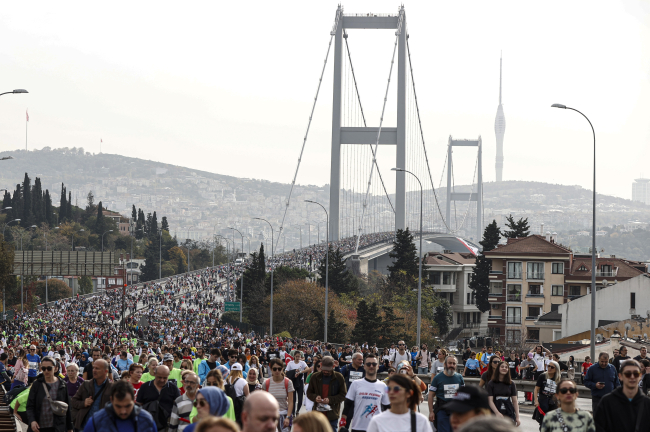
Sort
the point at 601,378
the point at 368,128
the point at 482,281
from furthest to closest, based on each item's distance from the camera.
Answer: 1. the point at 368,128
2. the point at 482,281
3. the point at 601,378

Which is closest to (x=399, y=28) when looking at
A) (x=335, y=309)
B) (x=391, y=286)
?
(x=391, y=286)

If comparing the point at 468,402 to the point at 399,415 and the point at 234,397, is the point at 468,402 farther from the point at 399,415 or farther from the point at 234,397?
the point at 234,397

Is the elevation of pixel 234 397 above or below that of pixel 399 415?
below

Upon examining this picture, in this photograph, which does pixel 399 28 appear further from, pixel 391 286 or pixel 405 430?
pixel 405 430

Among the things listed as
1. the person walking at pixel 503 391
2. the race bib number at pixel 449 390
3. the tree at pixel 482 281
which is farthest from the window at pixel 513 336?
the race bib number at pixel 449 390

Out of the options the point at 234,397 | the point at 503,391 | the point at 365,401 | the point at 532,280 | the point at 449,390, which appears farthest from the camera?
the point at 532,280

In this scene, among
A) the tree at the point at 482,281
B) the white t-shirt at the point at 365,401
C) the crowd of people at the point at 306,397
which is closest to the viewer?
the crowd of people at the point at 306,397

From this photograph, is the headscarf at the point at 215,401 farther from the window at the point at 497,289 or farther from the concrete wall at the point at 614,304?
the window at the point at 497,289

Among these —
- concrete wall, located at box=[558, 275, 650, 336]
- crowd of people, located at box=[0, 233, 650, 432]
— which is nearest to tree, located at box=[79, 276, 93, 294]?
concrete wall, located at box=[558, 275, 650, 336]

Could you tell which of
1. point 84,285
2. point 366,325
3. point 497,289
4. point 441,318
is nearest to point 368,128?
point 441,318

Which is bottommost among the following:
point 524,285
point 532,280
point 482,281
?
point 482,281
